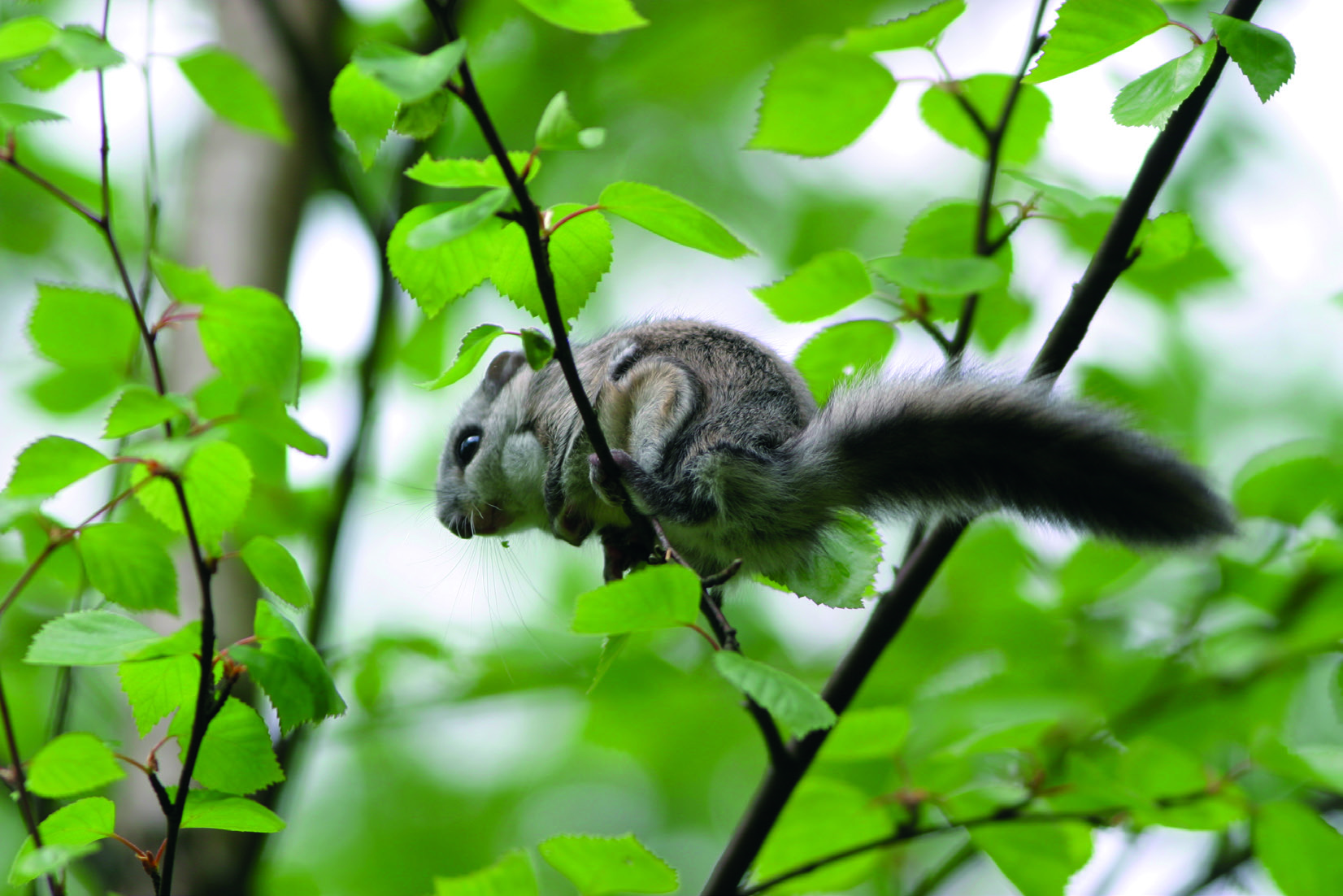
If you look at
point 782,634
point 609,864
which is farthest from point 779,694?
point 782,634

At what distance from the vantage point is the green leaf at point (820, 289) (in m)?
1.72

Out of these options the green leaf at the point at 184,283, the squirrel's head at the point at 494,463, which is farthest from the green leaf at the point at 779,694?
the squirrel's head at the point at 494,463

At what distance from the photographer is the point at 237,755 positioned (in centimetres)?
135

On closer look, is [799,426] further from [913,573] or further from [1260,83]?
[1260,83]

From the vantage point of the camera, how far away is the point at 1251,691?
8.23 ft

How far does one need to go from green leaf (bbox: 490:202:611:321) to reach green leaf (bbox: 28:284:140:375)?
0.58 metres

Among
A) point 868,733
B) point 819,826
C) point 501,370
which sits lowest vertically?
point 819,826

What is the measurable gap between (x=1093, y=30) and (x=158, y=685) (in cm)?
152

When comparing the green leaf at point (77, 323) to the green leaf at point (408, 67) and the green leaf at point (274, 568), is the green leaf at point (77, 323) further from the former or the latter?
the green leaf at point (408, 67)

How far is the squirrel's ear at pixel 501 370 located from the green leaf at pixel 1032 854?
1.66 meters

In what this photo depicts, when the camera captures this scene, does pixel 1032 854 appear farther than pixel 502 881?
Yes

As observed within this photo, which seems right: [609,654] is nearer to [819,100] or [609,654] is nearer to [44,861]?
[44,861]

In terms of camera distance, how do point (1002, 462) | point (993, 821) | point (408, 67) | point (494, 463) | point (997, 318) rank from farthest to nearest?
point (494, 463) < point (997, 318) < point (993, 821) < point (1002, 462) < point (408, 67)

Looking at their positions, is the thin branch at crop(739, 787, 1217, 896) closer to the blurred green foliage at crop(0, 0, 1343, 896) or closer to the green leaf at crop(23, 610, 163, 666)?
the blurred green foliage at crop(0, 0, 1343, 896)
